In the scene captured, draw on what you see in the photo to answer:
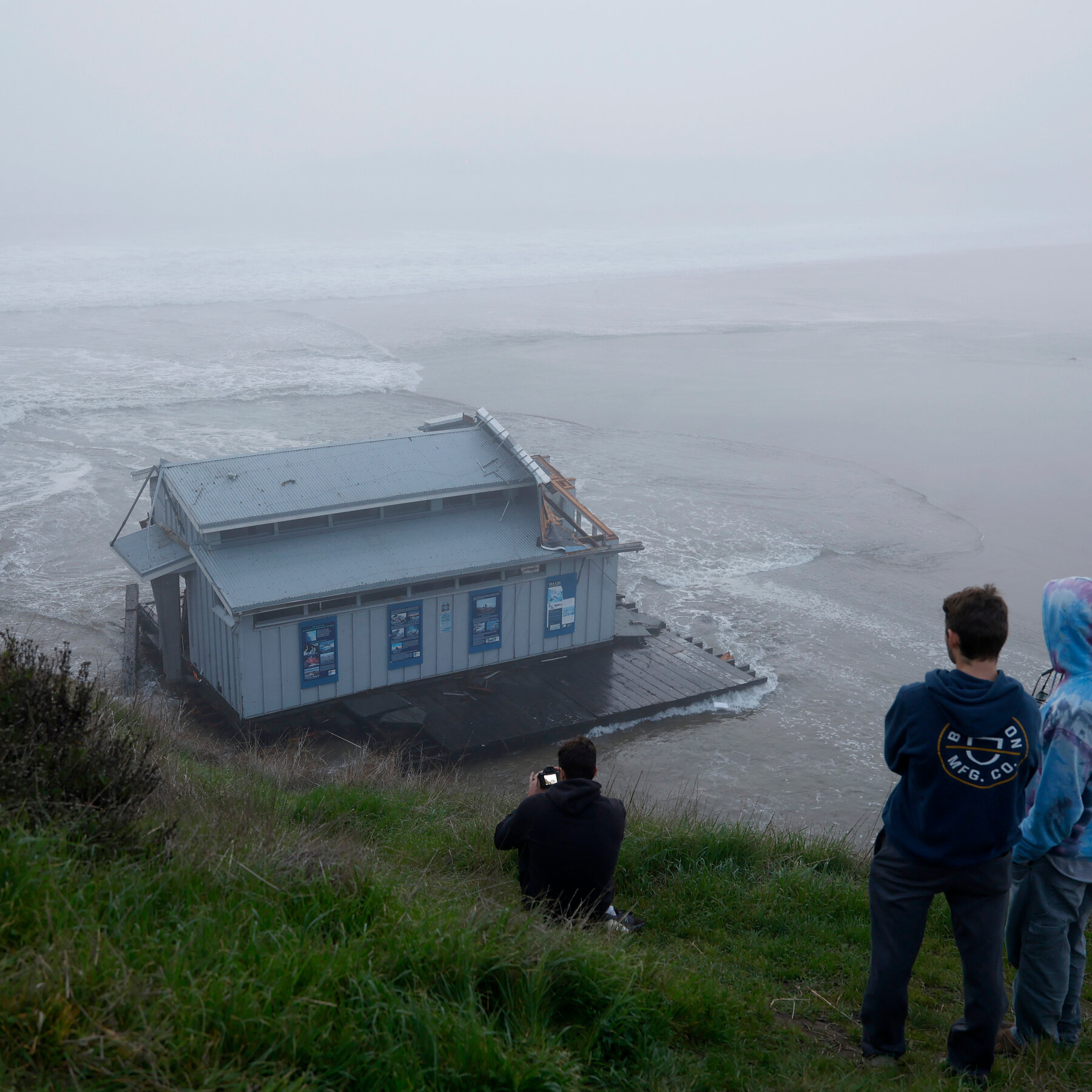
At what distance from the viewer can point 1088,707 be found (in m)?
3.69

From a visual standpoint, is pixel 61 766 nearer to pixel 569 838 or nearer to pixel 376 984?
pixel 376 984

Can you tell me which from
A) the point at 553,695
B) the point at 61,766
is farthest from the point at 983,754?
the point at 553,695

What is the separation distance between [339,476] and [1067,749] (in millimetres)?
11890

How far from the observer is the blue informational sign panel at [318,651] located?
13.4 metres

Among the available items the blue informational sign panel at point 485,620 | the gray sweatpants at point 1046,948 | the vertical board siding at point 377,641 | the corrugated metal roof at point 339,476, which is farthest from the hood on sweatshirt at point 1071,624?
the corrugated metal roof at point 339,476

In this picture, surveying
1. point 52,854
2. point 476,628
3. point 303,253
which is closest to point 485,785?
point 476,628

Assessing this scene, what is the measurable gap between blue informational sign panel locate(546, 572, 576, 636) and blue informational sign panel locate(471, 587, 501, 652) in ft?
2.89

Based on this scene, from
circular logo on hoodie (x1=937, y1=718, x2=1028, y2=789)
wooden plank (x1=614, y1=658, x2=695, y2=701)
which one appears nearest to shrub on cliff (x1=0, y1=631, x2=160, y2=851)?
circular logo on hoodie (x1=937, y1=718, x2=1028, y2=789)

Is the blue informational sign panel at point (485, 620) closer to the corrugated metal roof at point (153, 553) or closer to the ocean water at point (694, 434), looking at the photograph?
the ocean water at point (694, 434)

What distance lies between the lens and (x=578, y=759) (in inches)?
190

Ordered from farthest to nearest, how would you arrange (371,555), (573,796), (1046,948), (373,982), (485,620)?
(485,620)
(371,555)
(573,796)
(1046,948)
(373,982)

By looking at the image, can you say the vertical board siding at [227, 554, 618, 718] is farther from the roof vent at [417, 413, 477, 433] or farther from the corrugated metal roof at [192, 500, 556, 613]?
the roof vent at [417, 413, 477, 433]

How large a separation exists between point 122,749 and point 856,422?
33.1m

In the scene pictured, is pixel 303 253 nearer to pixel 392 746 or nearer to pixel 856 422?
pixel 856 422
